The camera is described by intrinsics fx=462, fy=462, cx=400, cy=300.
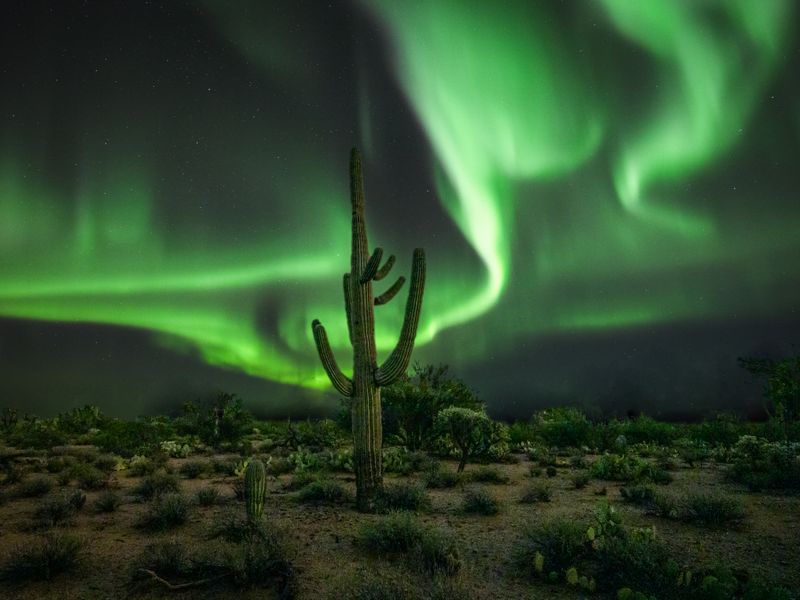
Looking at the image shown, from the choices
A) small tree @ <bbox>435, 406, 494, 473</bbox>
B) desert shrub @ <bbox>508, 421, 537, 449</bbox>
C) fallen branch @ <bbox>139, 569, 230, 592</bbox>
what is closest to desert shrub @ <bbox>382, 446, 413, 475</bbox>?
small tree @ <bbox>435, 406, 494, 473</bbox>

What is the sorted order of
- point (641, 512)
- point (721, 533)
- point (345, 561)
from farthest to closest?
1. point (641, 512)
2. point (721, 533)
3. point (345, 561)

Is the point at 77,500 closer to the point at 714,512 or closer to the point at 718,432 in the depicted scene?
the point at 714,512

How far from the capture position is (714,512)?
26.8 ft

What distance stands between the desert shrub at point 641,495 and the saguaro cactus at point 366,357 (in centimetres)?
533

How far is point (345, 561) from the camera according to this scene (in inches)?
263

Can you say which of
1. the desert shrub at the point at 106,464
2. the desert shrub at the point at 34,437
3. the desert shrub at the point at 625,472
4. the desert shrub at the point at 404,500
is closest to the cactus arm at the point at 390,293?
the desert shrub at the point at 404,500

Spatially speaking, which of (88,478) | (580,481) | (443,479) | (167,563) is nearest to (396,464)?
(443,479)

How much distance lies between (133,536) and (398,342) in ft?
19.1

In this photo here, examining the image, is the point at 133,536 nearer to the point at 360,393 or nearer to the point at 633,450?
the point at 360,393

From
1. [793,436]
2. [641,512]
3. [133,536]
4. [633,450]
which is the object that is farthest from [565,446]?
[133,536]

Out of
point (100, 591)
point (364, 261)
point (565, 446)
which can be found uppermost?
point (364, 261)

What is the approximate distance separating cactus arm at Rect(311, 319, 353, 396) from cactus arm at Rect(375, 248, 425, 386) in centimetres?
73

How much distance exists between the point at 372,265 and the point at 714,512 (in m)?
7.69

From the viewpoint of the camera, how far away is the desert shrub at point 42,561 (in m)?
6.19
